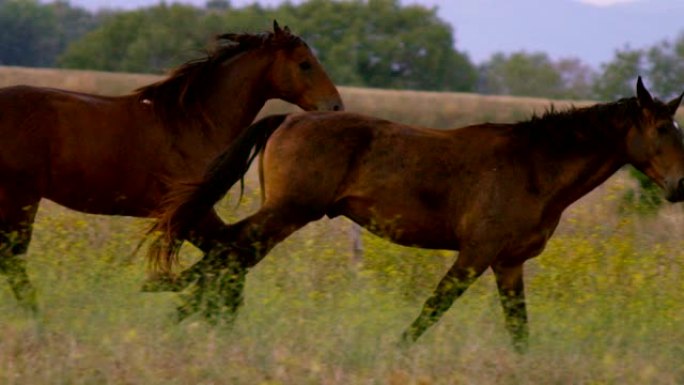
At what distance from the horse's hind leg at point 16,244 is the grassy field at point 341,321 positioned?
5.3 inches

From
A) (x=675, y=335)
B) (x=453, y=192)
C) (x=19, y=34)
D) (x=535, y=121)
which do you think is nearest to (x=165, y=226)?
(x=453, y=192)

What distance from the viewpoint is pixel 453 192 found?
8.07 m

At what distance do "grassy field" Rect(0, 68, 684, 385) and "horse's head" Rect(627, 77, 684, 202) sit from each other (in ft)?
2.79

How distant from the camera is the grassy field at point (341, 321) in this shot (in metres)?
6.65

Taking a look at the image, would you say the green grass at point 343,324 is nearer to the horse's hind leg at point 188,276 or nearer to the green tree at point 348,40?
the horse's hind leg at point 188,276

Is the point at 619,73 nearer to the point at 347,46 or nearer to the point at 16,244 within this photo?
the point at 347,46

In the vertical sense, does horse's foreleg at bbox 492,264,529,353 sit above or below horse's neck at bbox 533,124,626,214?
below

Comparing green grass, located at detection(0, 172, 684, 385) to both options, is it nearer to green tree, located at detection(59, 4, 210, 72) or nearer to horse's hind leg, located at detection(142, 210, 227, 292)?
horse's hind leg, located at detection(142, 210, 227, 292)

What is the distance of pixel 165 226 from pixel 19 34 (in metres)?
54.3

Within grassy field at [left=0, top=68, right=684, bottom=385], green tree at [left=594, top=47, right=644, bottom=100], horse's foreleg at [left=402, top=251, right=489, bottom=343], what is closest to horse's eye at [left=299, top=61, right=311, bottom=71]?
grassy field at [left=0, top=68, right=684, bottom=385]

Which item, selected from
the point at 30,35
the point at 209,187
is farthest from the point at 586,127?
the point at 30,35

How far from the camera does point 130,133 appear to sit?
8820mm

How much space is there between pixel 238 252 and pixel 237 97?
1.49 m

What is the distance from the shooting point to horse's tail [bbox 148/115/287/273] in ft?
27.1
